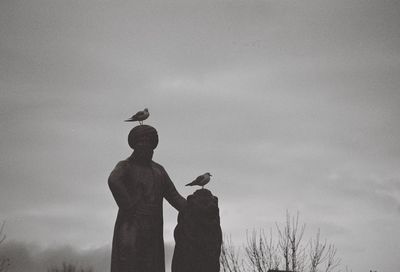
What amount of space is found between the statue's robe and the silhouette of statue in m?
0.34

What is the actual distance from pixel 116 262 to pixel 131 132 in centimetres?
172

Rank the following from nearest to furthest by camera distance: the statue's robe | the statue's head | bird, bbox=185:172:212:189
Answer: the statue's robe < the statue's head < bird, bbox=185:172:212:189

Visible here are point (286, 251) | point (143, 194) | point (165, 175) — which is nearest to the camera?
point (143, 194)

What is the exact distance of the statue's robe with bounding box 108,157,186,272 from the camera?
666cm

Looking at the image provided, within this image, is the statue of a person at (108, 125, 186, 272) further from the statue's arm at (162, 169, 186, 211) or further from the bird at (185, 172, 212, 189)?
the bird at (185, 172, 212, 189)

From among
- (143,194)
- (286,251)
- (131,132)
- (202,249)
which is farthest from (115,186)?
(286,251)

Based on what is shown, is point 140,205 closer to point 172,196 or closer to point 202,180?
point 172,196

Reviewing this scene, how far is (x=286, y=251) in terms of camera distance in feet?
80.3

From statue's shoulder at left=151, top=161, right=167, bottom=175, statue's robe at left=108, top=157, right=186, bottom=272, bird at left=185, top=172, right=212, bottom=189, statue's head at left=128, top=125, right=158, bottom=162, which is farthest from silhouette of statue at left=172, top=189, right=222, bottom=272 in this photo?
bird at left=185, top=172, right=212, bottom=189

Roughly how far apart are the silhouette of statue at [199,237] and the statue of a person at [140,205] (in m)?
0.35

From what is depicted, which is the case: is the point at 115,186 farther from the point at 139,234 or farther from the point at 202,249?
the point at 202,249

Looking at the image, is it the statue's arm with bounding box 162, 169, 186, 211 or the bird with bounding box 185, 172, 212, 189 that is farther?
the bird with bounding box 185, 172, 212, 189

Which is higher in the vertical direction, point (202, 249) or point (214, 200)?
point (214, 200)

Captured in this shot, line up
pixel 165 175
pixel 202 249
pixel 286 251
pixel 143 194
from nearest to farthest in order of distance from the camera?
pixel 202 249 → pixel 143 194 → pixel 165 175 → pixel 286 251
